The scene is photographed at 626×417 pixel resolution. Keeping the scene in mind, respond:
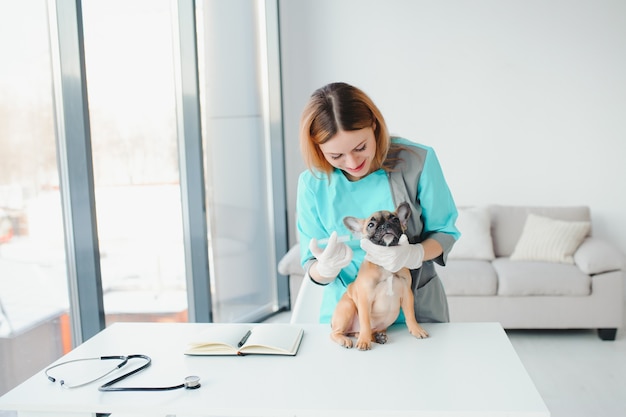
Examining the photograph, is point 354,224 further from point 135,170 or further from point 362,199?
point 135,170

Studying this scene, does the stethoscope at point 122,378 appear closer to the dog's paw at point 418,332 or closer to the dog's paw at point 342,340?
the dog's paw at point 342,340

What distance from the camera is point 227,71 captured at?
12.3 feet

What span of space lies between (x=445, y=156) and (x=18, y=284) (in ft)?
11.0

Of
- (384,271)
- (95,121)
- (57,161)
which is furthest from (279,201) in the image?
(384,271)

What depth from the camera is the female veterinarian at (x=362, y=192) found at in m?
1.52

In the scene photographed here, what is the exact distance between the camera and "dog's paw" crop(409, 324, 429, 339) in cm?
160

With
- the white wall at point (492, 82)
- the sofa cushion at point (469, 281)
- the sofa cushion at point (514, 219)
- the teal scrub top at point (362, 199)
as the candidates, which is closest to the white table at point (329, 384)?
the teal scrub top at point (362, 199)

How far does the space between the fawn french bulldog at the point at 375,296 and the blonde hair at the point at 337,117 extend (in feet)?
0.65

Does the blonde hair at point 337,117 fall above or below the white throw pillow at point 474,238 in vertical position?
above

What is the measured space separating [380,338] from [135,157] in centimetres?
184

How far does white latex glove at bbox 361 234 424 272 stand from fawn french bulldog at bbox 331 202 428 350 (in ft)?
0.06

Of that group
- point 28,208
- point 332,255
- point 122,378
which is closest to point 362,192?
point 332,255

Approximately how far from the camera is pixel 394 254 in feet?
4.88

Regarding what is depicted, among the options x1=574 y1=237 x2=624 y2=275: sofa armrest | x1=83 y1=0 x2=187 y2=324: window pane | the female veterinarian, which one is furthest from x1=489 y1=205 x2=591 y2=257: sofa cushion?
the female veterinarian
